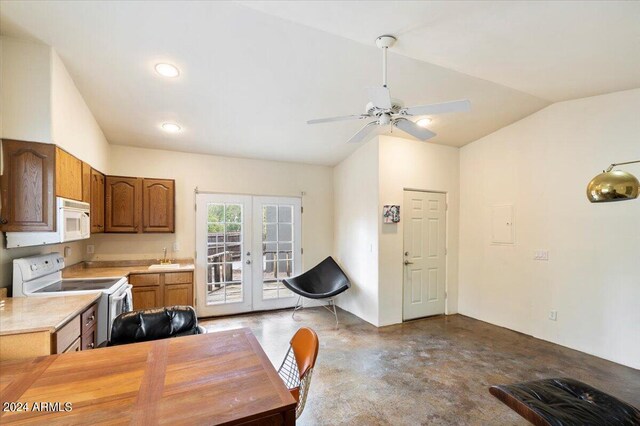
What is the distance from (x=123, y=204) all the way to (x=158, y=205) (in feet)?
1.37

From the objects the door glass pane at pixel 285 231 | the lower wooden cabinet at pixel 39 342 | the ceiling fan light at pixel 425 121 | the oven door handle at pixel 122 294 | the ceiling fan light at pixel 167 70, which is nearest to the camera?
the lower wooden cabinet at pixel 39 342

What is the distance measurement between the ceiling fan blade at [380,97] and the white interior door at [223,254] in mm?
3269

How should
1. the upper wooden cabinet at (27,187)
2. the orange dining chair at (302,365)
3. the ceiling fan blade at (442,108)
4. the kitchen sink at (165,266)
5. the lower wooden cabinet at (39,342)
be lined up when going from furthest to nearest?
the kitchen sink at (165,266)
the upper wooden cabinet at (27,187)
the ceiling fan blade at (442,108)
the lower wooden cabinet at (39,342)
the orange dining chair at (302,365)

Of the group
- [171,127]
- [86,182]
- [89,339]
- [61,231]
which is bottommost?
[89,339]

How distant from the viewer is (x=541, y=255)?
12.4ft

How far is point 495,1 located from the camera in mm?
1912

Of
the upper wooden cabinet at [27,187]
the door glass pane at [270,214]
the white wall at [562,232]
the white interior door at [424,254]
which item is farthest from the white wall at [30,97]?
the white wall at [562,232]

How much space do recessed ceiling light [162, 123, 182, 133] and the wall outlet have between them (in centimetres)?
503

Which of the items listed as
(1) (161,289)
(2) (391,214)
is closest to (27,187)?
(1) (161,289)

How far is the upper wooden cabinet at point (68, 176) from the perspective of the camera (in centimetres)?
245

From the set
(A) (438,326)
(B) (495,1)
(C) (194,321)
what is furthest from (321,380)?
(B) (495,1)

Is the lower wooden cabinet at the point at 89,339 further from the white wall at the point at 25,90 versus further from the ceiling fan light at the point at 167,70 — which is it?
the ceiling fan light at the point at 167,70

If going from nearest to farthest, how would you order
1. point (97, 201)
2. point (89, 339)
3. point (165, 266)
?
point (89, 339) → point (97, 201) → point (165, 266)

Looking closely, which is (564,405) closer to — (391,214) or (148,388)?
(148,388)
